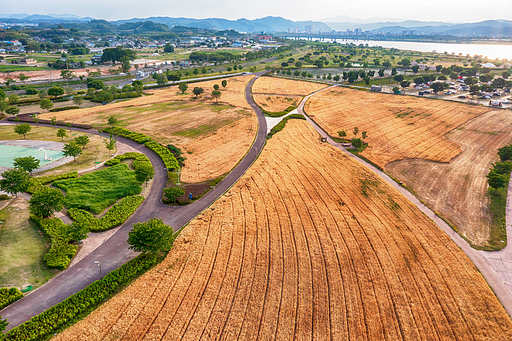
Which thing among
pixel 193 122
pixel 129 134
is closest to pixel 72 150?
pixel 129 134

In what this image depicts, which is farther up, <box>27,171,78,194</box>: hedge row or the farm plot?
the farm plot

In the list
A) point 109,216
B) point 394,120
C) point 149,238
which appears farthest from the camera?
point 394,120

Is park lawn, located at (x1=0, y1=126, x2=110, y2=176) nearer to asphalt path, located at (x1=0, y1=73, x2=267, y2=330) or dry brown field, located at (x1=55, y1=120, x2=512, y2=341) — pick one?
asphalt path, located at (x1=0, y1=73, x2=267, y2=330)

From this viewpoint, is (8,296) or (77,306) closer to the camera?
(77,306)

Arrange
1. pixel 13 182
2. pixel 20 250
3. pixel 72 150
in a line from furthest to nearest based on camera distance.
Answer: pixel 72 150
pixel 13 182
pixel 20 250

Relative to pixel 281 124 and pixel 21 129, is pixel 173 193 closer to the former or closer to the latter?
pixel 281 124

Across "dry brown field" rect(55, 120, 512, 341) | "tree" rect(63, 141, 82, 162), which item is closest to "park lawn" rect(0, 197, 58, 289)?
"dry brown field" rect(55, 120, 512, 341)

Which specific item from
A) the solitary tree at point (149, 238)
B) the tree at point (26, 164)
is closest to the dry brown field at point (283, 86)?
the tree at point (26, 164)
